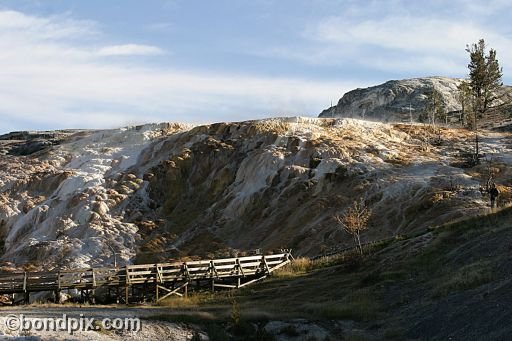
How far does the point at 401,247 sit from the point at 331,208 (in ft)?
51.7

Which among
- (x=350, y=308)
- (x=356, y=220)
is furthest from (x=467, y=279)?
(x=356, y=220)

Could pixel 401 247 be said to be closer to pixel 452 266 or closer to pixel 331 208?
pixel 452 266

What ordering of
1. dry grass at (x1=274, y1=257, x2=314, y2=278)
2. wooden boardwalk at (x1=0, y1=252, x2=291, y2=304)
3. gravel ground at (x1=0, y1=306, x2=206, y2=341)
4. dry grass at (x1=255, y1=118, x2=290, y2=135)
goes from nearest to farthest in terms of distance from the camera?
gravel ground at (x1=0, y1=306, x2=206, y2=341)
wooden boardwalk at (x1=0, y1=252, x2=291, y2=304)
dry grass at (x1=274, y1=257, x2=314, y2=278)
dry grass at (x1=255, y1=118, x2=290, y2=135)

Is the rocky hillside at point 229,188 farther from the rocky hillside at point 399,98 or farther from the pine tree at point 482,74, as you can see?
the rocky hillside at point 399,98

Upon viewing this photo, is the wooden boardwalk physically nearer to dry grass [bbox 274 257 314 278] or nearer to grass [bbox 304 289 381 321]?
dry grass [bbox 274 257 314 278]

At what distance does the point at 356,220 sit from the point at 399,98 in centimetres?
8606

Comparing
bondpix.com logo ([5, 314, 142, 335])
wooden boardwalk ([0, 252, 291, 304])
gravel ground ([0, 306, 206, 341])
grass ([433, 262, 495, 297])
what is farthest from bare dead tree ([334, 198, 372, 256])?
bondpix.com logo ([5, 314, 142, 335])

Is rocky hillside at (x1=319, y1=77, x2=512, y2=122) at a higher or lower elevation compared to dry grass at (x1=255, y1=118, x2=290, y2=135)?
higher

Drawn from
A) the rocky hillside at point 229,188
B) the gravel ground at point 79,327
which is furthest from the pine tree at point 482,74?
the gravel ground at point 79,327

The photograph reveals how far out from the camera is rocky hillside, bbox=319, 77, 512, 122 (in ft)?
366

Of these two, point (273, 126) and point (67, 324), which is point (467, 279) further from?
point (273, 126)

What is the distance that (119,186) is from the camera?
206 ft

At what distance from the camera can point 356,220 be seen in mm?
37938

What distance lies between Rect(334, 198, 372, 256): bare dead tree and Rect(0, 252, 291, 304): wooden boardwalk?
15.4ft
